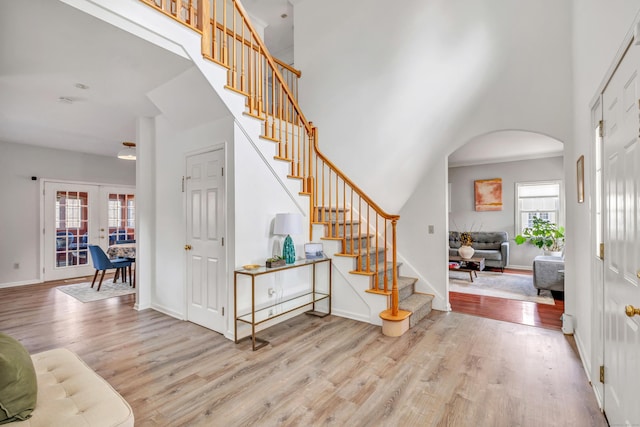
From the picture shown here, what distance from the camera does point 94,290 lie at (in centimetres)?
549

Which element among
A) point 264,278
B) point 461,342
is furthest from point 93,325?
point 461,342

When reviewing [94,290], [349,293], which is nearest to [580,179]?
[349,293]

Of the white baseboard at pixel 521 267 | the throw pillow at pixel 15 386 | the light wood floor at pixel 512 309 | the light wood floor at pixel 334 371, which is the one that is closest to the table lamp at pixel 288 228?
the light wood floor at pixel 334 371

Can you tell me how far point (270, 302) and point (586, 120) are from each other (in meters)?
3.44

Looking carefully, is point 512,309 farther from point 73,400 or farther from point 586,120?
point 73,400

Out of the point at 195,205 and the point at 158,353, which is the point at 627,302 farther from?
the point at 195,205

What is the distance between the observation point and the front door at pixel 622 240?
1.45 meters

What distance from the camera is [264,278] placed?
11.5 feet

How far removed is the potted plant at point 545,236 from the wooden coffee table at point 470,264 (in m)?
1.43

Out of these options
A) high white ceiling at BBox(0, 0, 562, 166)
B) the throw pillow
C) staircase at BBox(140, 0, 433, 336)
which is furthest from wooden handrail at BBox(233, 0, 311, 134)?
the throw pillow

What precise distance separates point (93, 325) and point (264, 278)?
85.0 inches

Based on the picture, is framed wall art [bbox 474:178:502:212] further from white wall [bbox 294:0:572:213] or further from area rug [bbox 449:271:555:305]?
white wall [bbox 294:0:572:213]

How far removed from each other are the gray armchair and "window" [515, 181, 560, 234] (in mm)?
2983

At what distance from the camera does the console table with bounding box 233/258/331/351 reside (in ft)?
10.1
